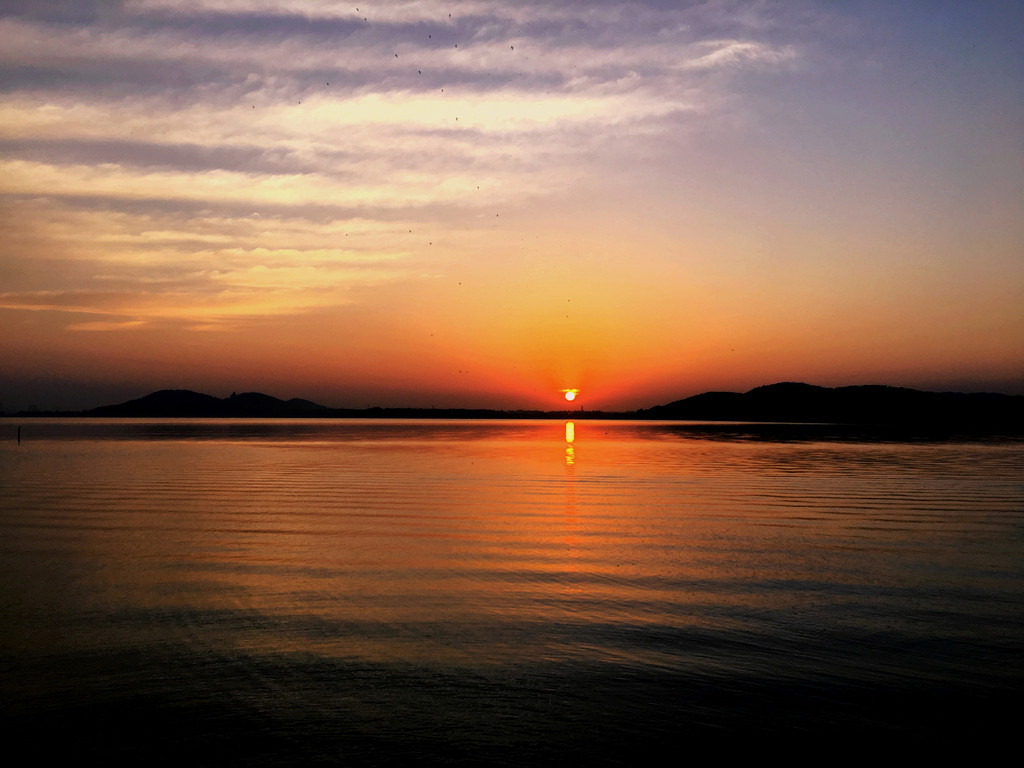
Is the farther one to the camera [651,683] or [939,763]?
[651,683]

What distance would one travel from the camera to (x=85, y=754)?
704cm

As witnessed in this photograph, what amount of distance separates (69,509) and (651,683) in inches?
863

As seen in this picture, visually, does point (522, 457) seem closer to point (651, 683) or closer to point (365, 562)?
point (365, 562)

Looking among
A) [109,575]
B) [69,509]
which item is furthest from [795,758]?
[69,509]

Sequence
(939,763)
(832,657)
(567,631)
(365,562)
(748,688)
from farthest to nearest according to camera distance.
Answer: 1. (365,562)
2. (567,631)
3. (832,657)
4. (748,688)
5. (939,763)

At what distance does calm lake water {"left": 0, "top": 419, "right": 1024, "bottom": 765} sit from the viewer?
24.7ft

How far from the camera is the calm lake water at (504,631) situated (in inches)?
297

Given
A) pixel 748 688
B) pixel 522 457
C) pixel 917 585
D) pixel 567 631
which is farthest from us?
pixel 522 457

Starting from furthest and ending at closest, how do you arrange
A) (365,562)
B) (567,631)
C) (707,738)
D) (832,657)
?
(365,562) < (567,631) < (832,657) < (707,738)

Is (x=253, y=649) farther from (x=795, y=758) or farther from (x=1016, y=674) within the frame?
(x=1016, y=674)

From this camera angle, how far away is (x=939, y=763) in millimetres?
6957

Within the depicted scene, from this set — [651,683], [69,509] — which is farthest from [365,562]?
[69,509]

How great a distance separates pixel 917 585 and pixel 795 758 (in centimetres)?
848

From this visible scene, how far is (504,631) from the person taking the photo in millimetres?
11023
